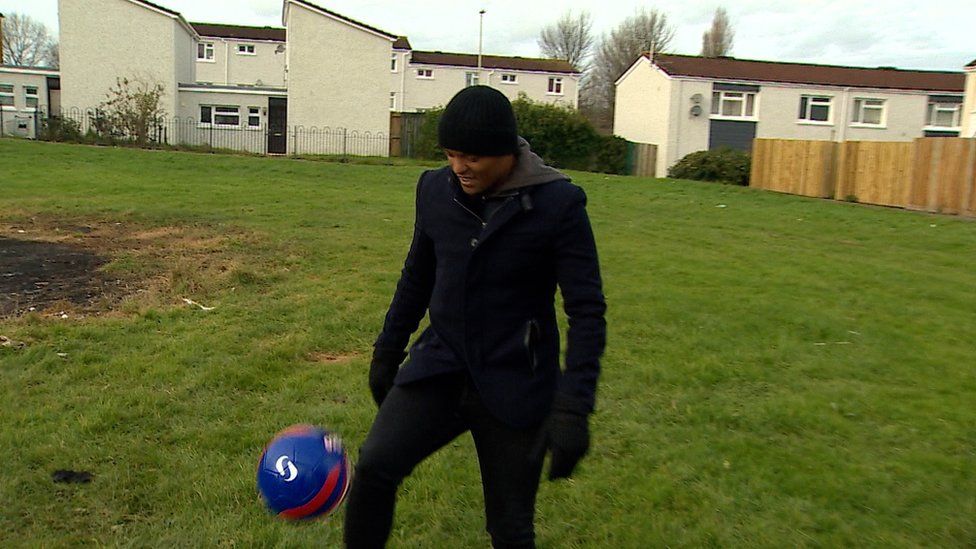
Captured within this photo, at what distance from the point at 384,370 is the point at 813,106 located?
132 feet

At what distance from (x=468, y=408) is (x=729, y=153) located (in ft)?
99.3

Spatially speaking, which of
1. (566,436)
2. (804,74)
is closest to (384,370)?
(566,436)

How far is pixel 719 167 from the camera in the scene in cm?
3122

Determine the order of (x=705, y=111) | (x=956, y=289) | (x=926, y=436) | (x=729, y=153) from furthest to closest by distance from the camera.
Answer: (x=705, y=111) < (x=729, y=153) < (x=956, y=289) < (x=926, y=436)

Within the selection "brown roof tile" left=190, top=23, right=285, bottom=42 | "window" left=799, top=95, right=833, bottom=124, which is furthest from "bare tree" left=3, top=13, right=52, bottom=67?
"window" left=799, top=95, right=833, bottom=124

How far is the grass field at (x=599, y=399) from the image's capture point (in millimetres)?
4148

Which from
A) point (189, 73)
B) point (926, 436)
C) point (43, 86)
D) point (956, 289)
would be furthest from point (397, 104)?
point (926, 436)

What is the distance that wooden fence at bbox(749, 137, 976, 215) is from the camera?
21594mm

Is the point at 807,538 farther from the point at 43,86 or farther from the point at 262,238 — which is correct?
the point at 43,86

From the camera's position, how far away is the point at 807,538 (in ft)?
13.3

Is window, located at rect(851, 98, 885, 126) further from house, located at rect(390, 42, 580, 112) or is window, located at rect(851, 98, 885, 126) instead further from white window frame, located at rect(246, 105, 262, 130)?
white window frame, located at rect(246, 105, 262, 130)

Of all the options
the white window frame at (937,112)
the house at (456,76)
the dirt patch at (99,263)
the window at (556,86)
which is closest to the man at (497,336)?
the dirt patch at (99,263)

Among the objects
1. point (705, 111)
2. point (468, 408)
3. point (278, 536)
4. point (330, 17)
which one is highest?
point (330, 17)

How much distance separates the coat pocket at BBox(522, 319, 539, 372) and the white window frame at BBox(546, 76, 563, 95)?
2308 inches
